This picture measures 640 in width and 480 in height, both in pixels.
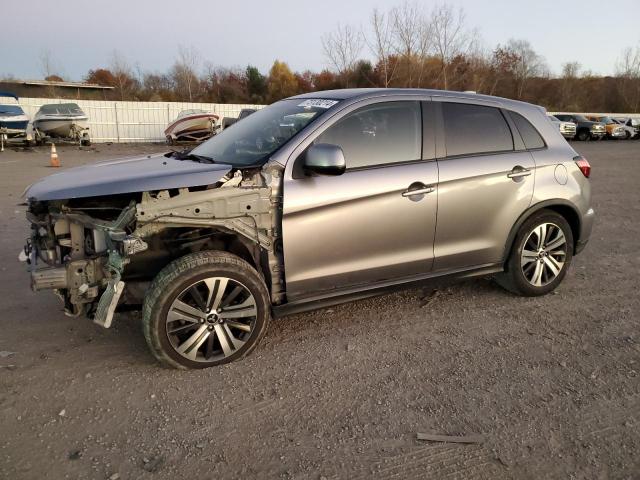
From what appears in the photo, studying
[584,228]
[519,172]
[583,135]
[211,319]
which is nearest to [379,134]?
[519,172]

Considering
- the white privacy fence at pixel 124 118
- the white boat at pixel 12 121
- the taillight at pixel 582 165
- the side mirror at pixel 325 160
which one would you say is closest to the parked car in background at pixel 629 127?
the white privacy fence at pixel 124 118

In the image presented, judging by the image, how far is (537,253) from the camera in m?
4.37

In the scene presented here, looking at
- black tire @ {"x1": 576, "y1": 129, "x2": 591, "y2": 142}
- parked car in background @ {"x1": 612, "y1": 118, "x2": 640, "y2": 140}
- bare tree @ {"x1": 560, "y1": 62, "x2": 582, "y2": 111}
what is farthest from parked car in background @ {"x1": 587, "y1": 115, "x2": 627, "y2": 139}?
bare tree @ {"x1": 560, "y1": 62, "x2": 582, "y2": 111}

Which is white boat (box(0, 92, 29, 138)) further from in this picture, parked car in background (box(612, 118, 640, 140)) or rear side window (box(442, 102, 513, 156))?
parked car in background (box(612, 118, 640, 140))

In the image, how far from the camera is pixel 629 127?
34.2 metres

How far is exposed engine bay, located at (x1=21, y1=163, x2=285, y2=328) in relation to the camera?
3094 millimetres

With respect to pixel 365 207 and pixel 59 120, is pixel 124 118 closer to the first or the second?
pixel 59 120

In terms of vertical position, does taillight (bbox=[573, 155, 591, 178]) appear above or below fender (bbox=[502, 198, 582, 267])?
A: above

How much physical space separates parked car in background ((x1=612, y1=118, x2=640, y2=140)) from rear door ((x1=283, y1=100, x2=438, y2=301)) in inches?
1427

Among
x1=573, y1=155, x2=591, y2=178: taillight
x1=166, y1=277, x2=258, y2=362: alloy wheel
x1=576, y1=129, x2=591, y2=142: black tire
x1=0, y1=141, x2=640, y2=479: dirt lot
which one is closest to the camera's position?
x1=0, y1=141, x2=640, y2=479: dirt lot

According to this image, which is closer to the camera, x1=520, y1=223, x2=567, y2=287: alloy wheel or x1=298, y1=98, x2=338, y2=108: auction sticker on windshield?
x1=298, y1=98, x2=338, y2=108: auction sticker on windshield

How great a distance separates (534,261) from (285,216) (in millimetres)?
→ 2438

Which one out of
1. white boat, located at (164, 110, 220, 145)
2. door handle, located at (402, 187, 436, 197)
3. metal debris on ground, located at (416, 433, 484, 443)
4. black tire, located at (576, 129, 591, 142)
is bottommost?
metal debris on ground, located at (416, 433, 484, 443)

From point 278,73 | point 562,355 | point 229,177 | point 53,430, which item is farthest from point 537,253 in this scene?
point 278,73
